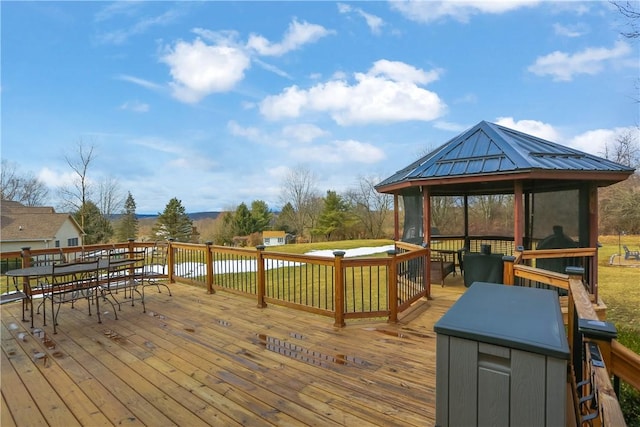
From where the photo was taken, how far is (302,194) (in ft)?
104

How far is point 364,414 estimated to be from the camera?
2.38 metres

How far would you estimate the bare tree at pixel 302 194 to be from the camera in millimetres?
31453

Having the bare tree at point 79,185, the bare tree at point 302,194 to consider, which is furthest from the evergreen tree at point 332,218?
the bare tree at point 79,185

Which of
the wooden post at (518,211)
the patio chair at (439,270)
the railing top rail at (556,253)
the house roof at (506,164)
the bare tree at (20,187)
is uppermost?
the bare tree at (20,187)

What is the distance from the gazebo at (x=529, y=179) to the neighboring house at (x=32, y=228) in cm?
2254

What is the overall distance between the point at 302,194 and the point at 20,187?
78.6ft

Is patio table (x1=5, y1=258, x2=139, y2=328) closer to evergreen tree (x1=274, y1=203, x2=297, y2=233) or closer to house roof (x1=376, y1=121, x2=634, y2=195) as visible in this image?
house roof (x1=376, y1=121, x2=634, y2=195)

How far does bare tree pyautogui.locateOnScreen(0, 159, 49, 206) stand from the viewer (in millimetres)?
24500

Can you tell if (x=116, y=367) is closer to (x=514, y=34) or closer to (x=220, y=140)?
(x=514, y=34)

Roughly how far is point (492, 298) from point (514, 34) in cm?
1159

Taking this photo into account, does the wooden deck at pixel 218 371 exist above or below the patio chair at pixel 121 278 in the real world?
below

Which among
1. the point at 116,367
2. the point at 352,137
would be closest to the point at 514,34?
the point at 116,367

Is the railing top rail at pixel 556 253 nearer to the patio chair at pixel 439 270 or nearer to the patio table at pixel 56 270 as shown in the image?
the patio chair at pixel 439 270

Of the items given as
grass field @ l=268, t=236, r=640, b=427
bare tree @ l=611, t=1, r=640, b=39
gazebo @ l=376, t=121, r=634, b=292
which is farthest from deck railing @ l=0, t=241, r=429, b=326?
bare tree @ l=611, t=1, r=640, b=39
